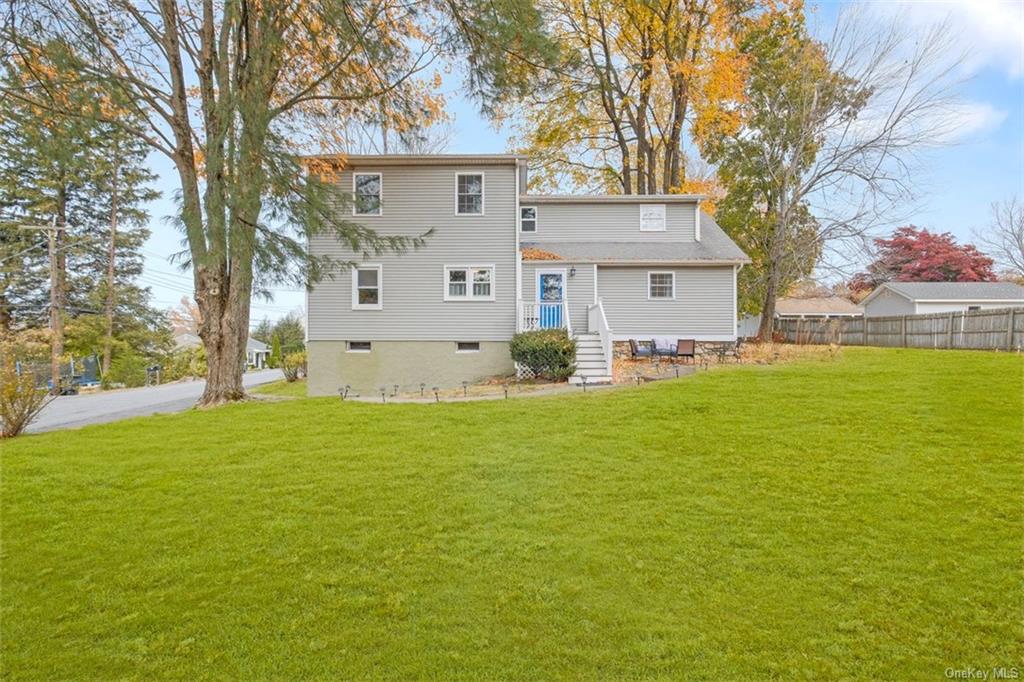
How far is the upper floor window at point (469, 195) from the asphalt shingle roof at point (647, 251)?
2.19 meters

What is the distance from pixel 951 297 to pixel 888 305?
311 cm

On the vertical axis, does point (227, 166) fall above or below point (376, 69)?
below

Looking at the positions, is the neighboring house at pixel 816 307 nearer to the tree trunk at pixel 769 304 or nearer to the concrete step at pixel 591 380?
the tree trunk at pixel 769 304

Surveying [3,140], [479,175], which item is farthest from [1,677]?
[479,175]

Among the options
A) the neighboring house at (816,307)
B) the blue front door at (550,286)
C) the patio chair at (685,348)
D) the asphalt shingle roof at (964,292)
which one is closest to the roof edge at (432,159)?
the blue front door at (550,286)

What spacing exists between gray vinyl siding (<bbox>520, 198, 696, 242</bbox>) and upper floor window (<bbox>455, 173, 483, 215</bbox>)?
9.17 feet

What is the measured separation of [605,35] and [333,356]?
16.4 meters

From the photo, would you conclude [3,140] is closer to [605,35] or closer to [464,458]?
[464,458]

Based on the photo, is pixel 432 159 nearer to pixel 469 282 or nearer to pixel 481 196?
pixel 481 196

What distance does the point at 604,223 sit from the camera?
1591cm

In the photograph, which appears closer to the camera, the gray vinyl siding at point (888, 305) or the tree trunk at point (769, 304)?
the tree trunk at point (769, 304)

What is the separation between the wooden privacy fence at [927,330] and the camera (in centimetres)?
1315

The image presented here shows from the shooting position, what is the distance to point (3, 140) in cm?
699

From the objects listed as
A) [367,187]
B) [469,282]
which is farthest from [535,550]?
[367,187]
